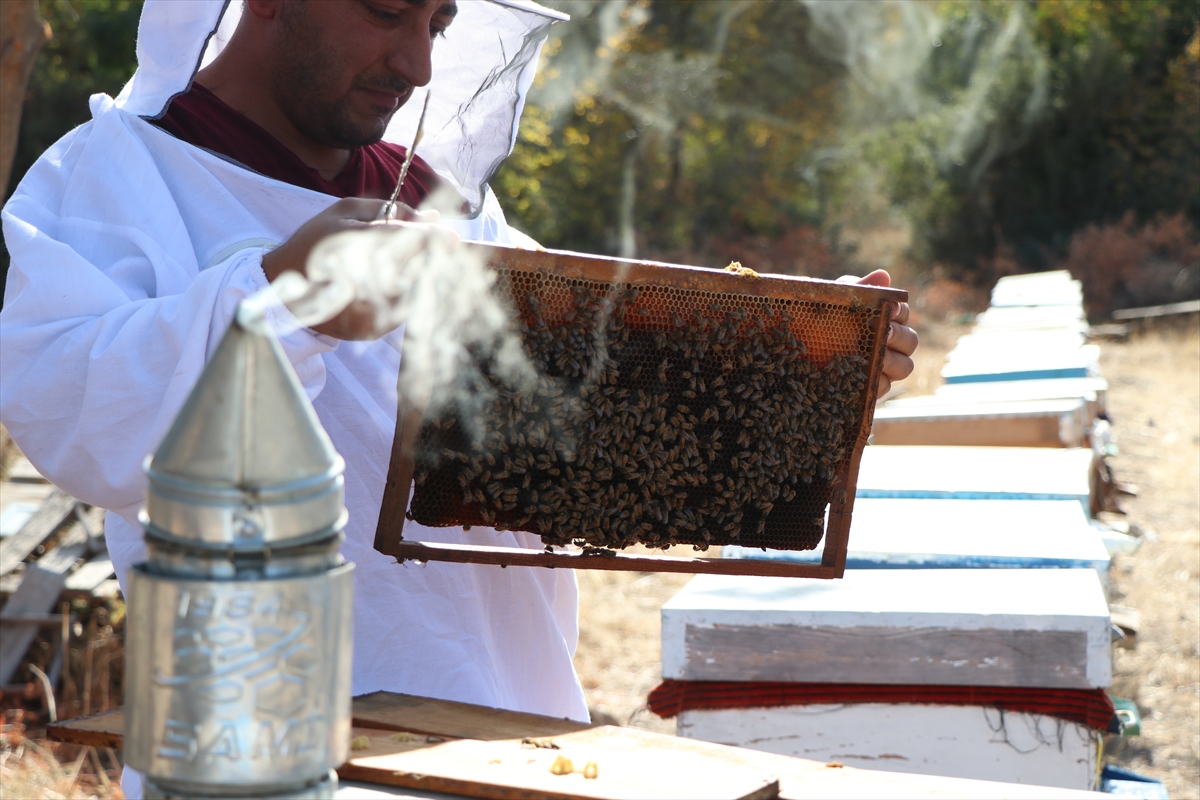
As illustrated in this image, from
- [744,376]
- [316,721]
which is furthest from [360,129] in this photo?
[316,721]

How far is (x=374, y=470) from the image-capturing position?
203 cm

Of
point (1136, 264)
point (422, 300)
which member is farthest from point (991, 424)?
point (1136, 264)

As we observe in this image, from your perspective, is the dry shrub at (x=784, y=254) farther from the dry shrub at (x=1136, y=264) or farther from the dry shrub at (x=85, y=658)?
the dry shrub at (x=85, y=658)

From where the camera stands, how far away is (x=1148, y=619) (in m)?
5.96

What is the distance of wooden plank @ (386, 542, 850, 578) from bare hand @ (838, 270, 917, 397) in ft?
1.33

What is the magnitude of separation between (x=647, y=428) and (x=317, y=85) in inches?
35.1

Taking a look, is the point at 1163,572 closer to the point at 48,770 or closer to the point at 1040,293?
the point at 1040,293

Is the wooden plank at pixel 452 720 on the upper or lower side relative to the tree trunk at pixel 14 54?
lower

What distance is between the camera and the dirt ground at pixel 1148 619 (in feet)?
16.2

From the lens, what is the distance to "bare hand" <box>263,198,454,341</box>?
1508mm

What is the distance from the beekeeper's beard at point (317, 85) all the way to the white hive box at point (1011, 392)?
360cm

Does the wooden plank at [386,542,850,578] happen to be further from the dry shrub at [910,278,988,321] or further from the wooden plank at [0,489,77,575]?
the dry shrub at [910,278,988,321]

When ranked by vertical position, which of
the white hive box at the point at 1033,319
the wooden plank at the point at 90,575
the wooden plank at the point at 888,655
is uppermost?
the white hive box at the point at 1033,319

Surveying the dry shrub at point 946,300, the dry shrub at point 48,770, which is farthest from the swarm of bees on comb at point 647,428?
the dry shrub at point 946,300
